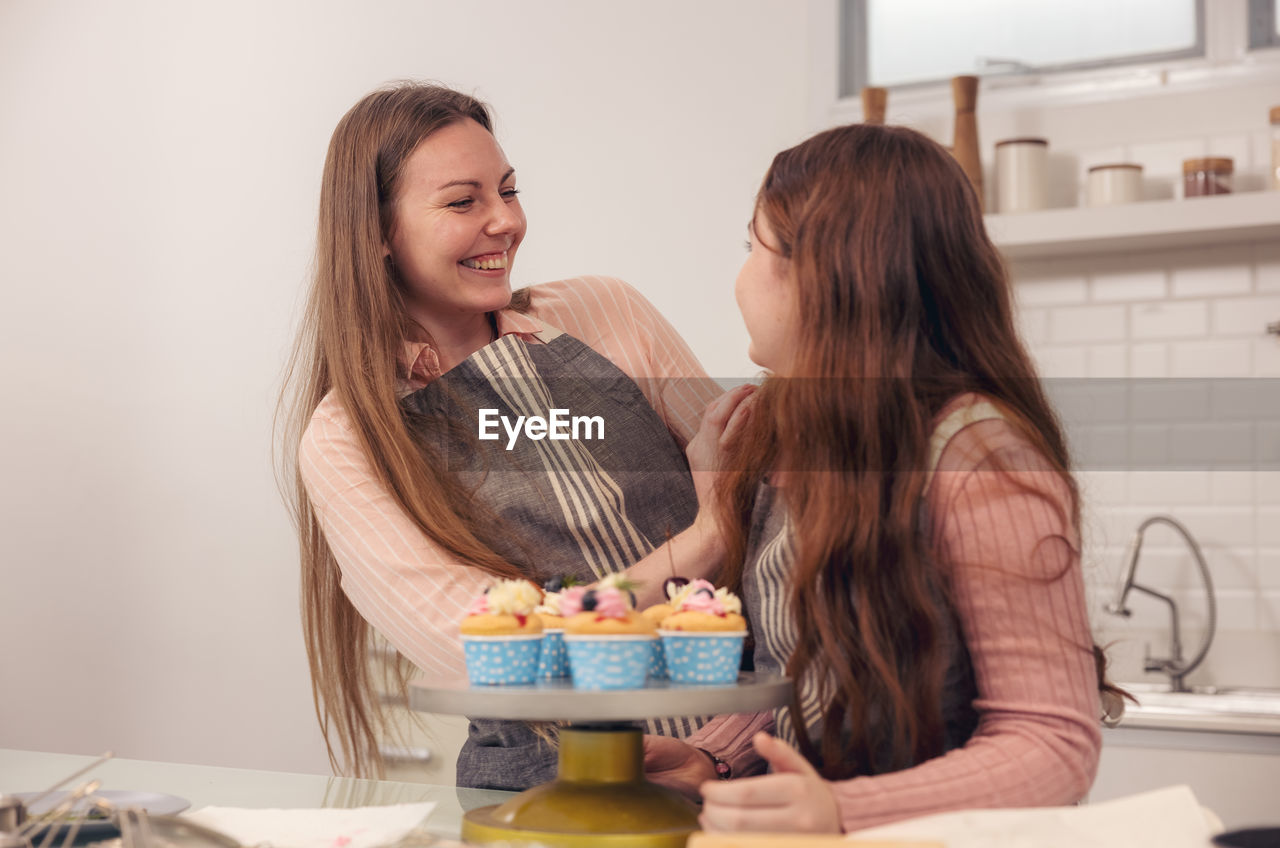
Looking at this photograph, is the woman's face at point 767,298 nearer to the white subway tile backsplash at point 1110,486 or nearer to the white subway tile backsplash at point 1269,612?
the white subway tile backsplash at point 1110,486

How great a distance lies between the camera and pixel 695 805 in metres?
0.79

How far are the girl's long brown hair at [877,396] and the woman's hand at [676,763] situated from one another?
93mm

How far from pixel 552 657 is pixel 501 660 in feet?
0.15

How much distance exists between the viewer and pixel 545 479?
1.21 metres

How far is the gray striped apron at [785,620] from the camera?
0.82 metres

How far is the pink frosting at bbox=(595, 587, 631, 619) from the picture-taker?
77 centimetres

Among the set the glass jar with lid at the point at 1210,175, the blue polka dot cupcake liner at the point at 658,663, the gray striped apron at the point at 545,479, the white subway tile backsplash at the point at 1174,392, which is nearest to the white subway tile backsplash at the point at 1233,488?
the white subway tile backsplash at the point at 1174,392

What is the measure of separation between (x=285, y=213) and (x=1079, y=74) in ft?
5.34

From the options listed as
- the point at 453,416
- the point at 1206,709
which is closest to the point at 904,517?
the point at 453,416

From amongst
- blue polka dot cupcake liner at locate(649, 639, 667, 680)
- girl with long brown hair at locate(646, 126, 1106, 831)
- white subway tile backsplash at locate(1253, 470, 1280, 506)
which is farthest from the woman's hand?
white subway tile backsplash at locate(1253, 470, 1280, 506)

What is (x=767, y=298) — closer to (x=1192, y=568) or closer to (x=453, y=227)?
(x=453, y=227)

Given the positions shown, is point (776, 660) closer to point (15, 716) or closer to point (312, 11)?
point (312, 11)

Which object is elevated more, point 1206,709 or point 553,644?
point 553,644

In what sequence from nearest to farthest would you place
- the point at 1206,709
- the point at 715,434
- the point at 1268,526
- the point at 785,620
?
the point at 785,620
the point at 715,434
the point at 1206,709
the point at 1268,526
